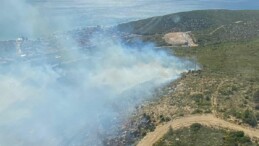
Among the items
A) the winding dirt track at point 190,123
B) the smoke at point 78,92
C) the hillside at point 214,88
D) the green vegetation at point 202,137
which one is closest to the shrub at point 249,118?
the hillside at point 214,88

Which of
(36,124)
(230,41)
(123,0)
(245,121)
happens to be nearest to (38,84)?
(36,124)

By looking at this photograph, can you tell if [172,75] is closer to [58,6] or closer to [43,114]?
[43,114]

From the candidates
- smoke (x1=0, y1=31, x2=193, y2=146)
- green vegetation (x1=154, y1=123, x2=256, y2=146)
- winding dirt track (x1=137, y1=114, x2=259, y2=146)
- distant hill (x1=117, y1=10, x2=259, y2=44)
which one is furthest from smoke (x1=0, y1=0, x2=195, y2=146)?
distant hill (x1=117, y1=10, x2=259, y2=44)

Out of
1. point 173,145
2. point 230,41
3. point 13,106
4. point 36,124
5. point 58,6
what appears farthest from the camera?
point 58,6

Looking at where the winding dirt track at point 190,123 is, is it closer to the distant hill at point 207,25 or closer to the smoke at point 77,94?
the smoke at point 77,94

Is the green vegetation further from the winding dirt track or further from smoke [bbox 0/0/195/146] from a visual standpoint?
smoke [bbox 0/0/195/146]

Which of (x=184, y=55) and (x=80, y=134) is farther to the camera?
(x=184, y=55)

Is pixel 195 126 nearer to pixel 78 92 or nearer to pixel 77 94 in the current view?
pixel 77 94
